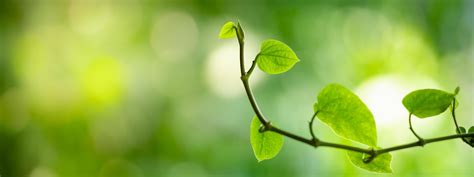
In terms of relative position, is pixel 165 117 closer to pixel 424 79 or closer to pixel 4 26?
pixel 4 26

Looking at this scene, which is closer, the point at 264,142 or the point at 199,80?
the point at 264,142

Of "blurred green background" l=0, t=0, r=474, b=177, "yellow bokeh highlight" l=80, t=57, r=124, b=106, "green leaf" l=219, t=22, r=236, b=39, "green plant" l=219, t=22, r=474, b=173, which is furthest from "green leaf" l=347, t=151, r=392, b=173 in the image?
"yellow bokeh highlight" l=80, t=57, r=124, b=106

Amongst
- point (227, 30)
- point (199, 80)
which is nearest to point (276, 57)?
point (227, 30)

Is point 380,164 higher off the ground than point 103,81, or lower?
lower

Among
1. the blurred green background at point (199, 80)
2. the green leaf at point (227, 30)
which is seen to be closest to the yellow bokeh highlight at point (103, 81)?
the blurred green background at point (199, 80)

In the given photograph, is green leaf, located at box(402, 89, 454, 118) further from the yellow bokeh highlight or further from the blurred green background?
the yellow bokeh highlight

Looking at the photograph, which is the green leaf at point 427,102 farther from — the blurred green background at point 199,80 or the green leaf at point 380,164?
the blurred green background at point 199,80

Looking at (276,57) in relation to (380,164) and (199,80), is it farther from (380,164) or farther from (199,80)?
(199,80)
